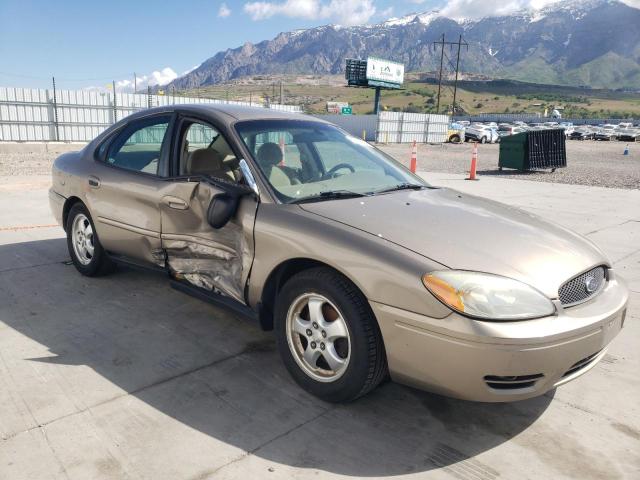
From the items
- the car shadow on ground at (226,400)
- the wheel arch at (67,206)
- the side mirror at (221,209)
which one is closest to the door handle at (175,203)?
the side mirror at (221,209)

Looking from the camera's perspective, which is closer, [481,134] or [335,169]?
[335,169]

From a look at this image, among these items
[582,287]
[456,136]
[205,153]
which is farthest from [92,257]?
[456,136]

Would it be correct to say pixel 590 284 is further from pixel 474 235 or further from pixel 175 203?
pixel 175 203

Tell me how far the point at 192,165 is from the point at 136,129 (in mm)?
988

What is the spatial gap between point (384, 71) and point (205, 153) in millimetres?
52934

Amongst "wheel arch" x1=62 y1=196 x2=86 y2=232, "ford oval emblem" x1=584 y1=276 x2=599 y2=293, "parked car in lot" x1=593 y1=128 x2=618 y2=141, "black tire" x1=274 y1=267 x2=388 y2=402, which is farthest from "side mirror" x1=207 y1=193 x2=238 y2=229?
"parked car in lot" x1=593 y1=128 x2=618 y2=141

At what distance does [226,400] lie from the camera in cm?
281

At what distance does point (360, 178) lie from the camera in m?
3.51

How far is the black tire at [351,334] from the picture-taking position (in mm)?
2504

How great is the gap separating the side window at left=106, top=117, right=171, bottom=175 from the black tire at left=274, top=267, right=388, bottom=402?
1.72 meters

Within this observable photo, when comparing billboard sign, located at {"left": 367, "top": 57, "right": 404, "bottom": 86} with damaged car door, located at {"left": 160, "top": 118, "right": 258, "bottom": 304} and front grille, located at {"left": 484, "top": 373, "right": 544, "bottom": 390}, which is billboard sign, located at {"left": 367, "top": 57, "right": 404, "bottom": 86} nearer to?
damaged car door, located at {"left": 160, "top": 118, "right": 258, "bottom": 304}

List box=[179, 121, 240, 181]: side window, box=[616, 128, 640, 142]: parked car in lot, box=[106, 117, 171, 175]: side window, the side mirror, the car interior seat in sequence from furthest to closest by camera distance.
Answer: box=[616, 128, 640, 142]: parked car in lot < box=[106, 117, 171, 175]: side window < box=[179, 121, 240, 181]: side window < the car interior seat < the side mirror

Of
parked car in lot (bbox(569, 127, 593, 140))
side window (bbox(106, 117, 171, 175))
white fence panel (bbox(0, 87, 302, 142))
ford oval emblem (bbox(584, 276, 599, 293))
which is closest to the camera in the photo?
ford oval emblem (bbox(584, 276, 599, 293))

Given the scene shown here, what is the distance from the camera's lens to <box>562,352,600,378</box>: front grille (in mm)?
2447
